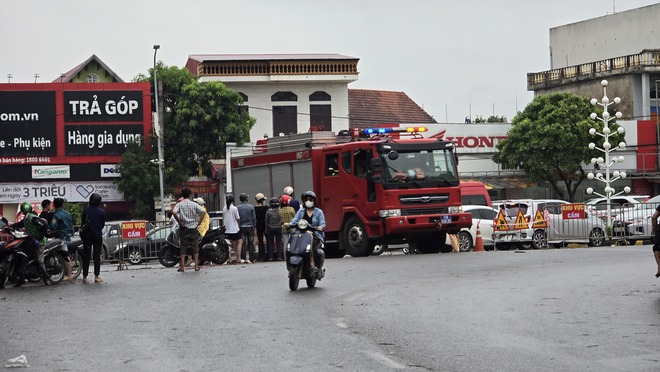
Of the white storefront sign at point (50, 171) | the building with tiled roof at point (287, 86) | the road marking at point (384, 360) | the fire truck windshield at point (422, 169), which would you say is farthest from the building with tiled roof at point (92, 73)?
the road marking at point (384, 360)

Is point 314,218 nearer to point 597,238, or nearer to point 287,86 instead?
point 597,238

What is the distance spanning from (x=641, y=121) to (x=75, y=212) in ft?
104

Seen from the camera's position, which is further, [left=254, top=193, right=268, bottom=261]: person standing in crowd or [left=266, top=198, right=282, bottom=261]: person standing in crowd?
[left=254, top=193, right=268, bottom=261]: person standing in crowd

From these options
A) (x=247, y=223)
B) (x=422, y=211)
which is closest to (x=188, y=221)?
(x=247, y=223)

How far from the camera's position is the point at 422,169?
88.9ft

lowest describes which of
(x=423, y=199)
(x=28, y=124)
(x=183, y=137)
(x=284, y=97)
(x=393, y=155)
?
(x=423, y=199)

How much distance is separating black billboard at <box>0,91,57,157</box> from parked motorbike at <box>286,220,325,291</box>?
4535cm

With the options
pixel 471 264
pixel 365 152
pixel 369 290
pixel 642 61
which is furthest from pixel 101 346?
pixel 642 61

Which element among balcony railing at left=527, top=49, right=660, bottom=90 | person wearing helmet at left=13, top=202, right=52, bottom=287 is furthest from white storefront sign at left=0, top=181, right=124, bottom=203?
person wearing helmet at left=13, top=202, right=52, bottom=287

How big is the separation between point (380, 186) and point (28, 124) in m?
38.7

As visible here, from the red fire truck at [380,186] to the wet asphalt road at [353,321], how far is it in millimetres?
4658

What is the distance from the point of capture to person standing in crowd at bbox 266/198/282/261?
1094 inches

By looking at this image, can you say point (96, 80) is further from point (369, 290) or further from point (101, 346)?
point (101, 346)

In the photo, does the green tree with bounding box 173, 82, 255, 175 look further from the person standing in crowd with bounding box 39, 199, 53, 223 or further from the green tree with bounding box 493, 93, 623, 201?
the person standing in crowd with bounding box 39, 199, 53, 223
